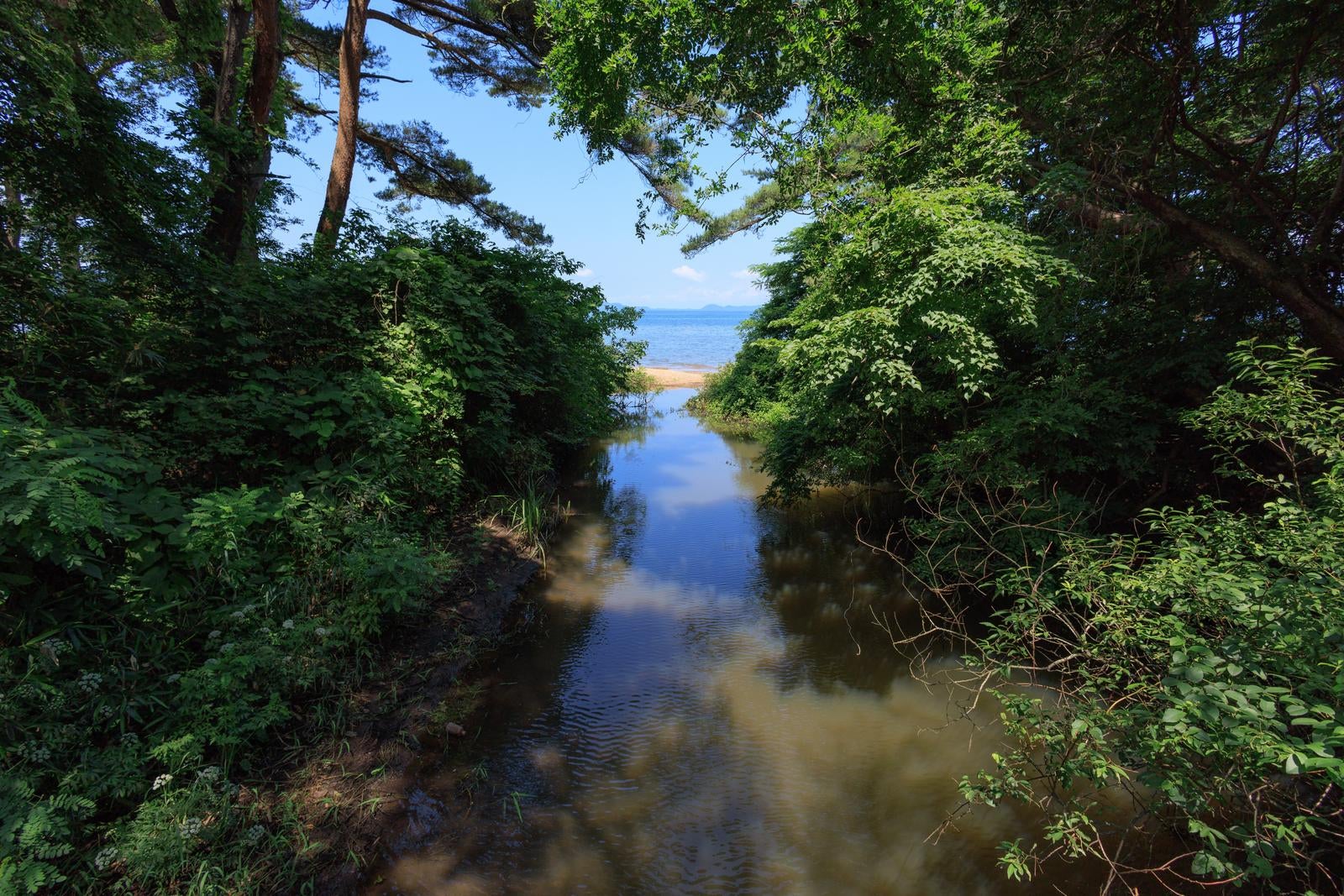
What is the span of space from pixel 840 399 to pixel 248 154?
7.07 m

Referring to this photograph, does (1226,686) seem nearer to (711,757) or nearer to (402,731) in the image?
(711,757)

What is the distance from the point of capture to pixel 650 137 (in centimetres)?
975

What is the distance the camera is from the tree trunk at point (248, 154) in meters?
5.41

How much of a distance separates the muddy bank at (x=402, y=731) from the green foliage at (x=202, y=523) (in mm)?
179

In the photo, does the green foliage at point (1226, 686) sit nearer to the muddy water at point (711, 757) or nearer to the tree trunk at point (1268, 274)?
the muddy water at point (711, 757)

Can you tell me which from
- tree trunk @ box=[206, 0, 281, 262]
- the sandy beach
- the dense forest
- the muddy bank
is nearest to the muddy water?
the muddy bank

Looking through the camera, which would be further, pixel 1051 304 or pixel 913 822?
pixel 1051 304

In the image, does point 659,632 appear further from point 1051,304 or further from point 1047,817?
point 1051,304

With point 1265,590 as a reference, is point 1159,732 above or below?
below

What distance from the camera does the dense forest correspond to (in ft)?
7.97

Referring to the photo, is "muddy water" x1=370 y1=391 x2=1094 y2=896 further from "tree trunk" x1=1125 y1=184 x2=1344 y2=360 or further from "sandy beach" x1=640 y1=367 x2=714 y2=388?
"sandy beach" x1=640 y1=367 x2=714 y2=388

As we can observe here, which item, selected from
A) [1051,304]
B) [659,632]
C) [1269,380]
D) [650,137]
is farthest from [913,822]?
[650,137]

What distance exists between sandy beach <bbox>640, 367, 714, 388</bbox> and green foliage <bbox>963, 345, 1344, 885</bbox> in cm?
2119

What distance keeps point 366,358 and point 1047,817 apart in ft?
21.0
